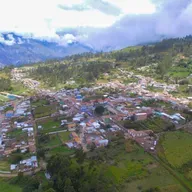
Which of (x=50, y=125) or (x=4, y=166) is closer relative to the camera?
(x=4, y=166)

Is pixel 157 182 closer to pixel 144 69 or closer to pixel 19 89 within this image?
pixel 19 89

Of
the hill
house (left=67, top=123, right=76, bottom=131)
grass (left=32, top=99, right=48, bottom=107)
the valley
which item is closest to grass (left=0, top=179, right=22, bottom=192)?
the valley

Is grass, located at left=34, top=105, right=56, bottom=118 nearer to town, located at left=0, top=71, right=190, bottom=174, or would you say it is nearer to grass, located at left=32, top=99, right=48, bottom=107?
town, located at left=0, top=71, right=190, bottom=174

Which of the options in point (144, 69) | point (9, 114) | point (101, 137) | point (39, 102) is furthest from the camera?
point (144, 69)

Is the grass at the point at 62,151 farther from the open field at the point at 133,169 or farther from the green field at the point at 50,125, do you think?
the green field at the point at 50,125

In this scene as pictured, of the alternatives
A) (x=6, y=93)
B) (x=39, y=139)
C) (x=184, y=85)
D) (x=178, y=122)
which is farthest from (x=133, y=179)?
(x=6, y=93)

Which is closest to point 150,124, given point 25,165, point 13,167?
point 25,165

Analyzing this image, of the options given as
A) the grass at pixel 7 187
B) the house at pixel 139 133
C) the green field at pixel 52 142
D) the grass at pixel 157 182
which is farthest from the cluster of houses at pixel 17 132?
the house at pixel 139 133

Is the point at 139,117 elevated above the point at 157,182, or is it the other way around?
Result: the point at 139,117
